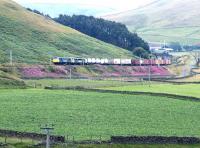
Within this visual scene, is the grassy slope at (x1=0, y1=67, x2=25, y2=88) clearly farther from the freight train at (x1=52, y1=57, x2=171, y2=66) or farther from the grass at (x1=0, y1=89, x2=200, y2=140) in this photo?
the freight train at (x1=52, y1=57, x2=171, y2=66)

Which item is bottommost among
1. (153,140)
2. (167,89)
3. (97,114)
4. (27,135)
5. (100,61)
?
(153,140)

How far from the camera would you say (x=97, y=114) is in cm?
7738

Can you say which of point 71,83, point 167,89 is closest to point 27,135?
point 167,89

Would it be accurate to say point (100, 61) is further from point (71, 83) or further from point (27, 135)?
point (27, 135)

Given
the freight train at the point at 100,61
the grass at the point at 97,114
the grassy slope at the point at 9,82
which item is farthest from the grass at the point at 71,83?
the freight train at the point at 100,61

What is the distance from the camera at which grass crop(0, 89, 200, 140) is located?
66625mm

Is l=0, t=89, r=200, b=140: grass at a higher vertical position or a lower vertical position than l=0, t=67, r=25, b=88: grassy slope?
lower

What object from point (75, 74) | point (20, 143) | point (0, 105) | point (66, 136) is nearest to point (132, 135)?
point (66, 136)

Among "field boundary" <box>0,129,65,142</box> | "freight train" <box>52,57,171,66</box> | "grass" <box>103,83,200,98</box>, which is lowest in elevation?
"field boundary" <box>0,129,65,142</box>

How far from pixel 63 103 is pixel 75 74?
65421 millimetres

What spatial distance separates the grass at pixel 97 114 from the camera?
6662cm

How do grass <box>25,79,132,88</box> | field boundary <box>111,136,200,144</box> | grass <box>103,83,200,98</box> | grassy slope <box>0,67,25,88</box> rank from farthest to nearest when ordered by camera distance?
grass <box>25,79,132,88</box> < grass <box>103,83,200,98</box> < grassy slope <box>0,67,25,88</box> < field boundary <box>111,136,200,144</box>

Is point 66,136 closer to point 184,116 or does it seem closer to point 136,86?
point 184,116

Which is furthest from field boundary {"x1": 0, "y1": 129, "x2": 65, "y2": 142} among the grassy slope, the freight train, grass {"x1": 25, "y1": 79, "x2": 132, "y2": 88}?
the freight train
